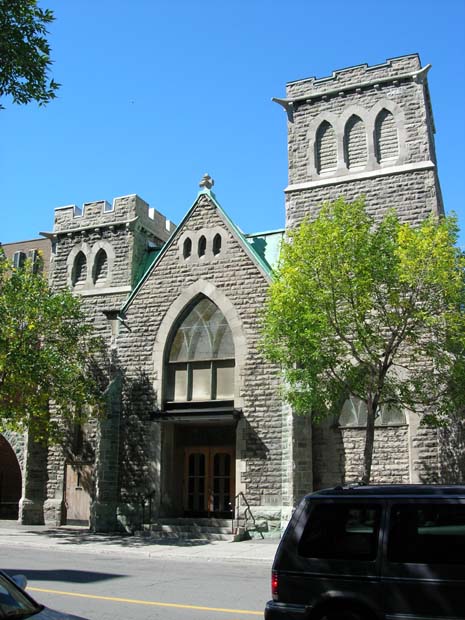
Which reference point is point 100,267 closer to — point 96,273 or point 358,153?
point 96,273

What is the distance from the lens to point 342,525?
625cm

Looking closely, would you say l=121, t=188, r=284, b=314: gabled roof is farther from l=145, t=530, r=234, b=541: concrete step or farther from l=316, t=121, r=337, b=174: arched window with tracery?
l=145, t=530, r=234, b=541: concrete step

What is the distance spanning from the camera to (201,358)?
21.8 metres

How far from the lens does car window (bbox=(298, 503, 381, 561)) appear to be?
6.07m

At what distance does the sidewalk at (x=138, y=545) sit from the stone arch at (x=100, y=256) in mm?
9136

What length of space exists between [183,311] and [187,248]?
7.48 ft

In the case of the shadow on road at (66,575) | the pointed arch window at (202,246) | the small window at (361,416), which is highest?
the pointed arch window at (202,246)

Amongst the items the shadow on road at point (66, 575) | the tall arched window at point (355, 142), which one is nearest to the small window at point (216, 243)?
the tall arched window at point (355, 142)

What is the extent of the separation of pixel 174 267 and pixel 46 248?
12464 mm

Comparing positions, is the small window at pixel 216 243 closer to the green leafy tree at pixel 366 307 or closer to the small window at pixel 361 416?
the green leafy tree at pixel 366 307

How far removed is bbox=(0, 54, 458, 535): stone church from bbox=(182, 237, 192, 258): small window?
0.17ft

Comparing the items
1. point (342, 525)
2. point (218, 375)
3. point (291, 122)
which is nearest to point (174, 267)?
point (218, 375)

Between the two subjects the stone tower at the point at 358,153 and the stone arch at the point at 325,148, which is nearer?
the stone tower at the point at 358,153

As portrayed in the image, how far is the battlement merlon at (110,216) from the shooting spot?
24984 mm
